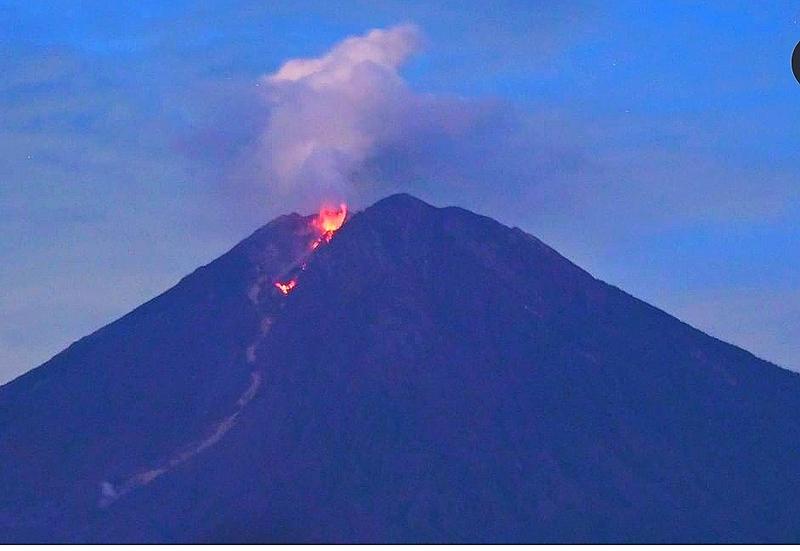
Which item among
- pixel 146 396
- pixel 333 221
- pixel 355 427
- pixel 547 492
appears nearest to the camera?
pixel 547 492

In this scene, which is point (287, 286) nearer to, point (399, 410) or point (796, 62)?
point (399, 410)

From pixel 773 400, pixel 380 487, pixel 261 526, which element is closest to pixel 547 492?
pixel 380 487

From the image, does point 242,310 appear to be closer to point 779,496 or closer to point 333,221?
point 333,221

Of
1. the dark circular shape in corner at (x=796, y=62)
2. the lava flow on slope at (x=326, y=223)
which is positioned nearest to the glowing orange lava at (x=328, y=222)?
the lava flow on slope at (x=326, y=223)

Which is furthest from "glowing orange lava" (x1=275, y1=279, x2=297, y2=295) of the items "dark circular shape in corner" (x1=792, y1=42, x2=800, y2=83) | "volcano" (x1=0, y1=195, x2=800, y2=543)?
"dark circular shape in corner" (x1=792, y1=42, x2=800, y2=83)

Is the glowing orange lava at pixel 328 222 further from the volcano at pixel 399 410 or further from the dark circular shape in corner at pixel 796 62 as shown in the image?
the dark circular shape in corner at pixel 796 62

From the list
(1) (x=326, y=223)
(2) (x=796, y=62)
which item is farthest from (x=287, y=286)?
(2) (x=796, y=62)

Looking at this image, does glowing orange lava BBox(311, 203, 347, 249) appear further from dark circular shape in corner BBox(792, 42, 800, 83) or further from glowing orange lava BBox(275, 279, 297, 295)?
dark circular shape in corner BBox(792, 42, 800, 83)
